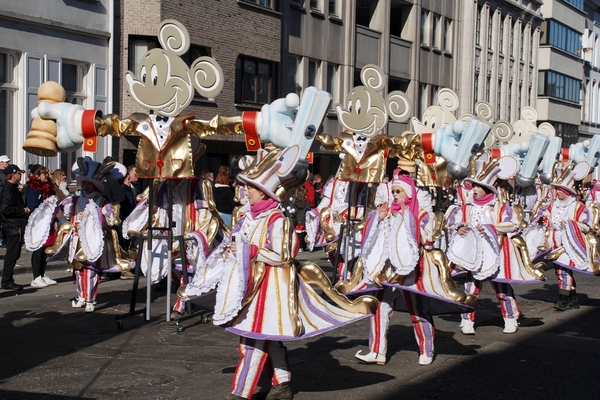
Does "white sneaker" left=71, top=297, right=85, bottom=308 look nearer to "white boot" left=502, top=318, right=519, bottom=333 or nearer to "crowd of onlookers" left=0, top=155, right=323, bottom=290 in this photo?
"crowd of onlookers" left=0, top=155, right=323, bottom=290

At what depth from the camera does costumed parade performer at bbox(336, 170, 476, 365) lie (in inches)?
335

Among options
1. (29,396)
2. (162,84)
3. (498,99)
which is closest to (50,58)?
(162,84)

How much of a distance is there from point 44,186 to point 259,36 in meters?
11.7

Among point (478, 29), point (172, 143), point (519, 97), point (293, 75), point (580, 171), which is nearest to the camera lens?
point (172, 143)

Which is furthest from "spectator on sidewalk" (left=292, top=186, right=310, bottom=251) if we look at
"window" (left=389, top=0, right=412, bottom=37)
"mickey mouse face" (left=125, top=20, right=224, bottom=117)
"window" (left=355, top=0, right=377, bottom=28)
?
"window" (left=389, top=0, right=412, bottom=37)

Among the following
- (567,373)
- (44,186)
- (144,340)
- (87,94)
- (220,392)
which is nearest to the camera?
(220,392)

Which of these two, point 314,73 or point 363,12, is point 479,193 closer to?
point 314,73

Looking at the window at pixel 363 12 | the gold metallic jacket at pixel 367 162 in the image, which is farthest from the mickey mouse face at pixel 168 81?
the window at pixel 363 12

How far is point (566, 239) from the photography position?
41.3 ft

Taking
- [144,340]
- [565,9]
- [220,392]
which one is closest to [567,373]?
Answer: [220,392]

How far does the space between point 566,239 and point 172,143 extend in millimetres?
5310

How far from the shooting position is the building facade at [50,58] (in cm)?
1905

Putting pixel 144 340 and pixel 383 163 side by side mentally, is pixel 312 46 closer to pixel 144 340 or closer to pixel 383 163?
pixel 383 163

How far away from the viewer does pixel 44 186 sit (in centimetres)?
1512
